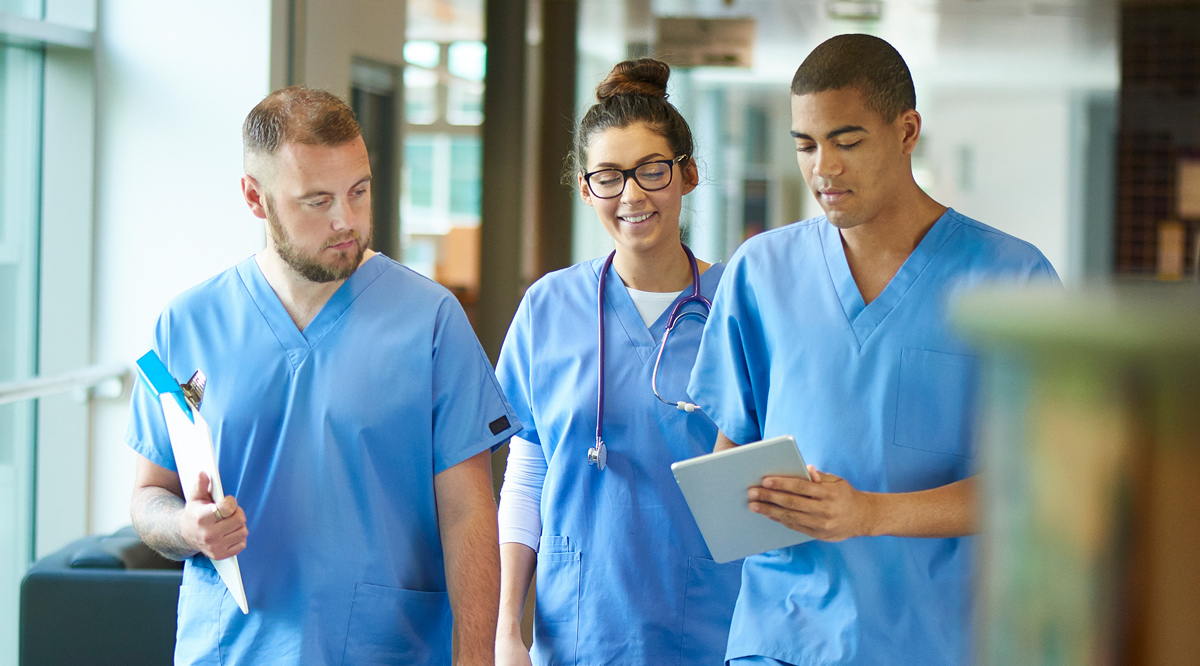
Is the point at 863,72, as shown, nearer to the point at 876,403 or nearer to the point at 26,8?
the point at 876,403

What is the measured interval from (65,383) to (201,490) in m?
1.80

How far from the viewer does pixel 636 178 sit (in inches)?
73.2

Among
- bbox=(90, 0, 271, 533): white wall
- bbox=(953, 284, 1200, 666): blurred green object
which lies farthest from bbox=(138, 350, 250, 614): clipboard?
bbox=(90, 0, 271, 533): white wall

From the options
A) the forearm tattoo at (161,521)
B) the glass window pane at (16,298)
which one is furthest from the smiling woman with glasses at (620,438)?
the glass window pane at (16,298)

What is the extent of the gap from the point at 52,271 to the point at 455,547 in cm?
216

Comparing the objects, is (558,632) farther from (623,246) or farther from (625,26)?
(625,26)

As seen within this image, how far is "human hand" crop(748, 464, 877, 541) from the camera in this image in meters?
1.36

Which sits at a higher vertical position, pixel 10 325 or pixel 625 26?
pixel 625 26

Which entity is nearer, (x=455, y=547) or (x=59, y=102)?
(x=455, y=547)

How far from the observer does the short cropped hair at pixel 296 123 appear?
149 centimetres

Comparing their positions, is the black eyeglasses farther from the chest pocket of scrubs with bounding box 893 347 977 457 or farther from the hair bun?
the chest pocket of scrubs with bounding box 893 347 977 457

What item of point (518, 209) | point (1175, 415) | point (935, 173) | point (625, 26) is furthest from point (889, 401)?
point (935, 173)

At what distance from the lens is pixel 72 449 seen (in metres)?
3.12

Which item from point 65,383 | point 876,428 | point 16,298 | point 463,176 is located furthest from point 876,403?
point 463,176
